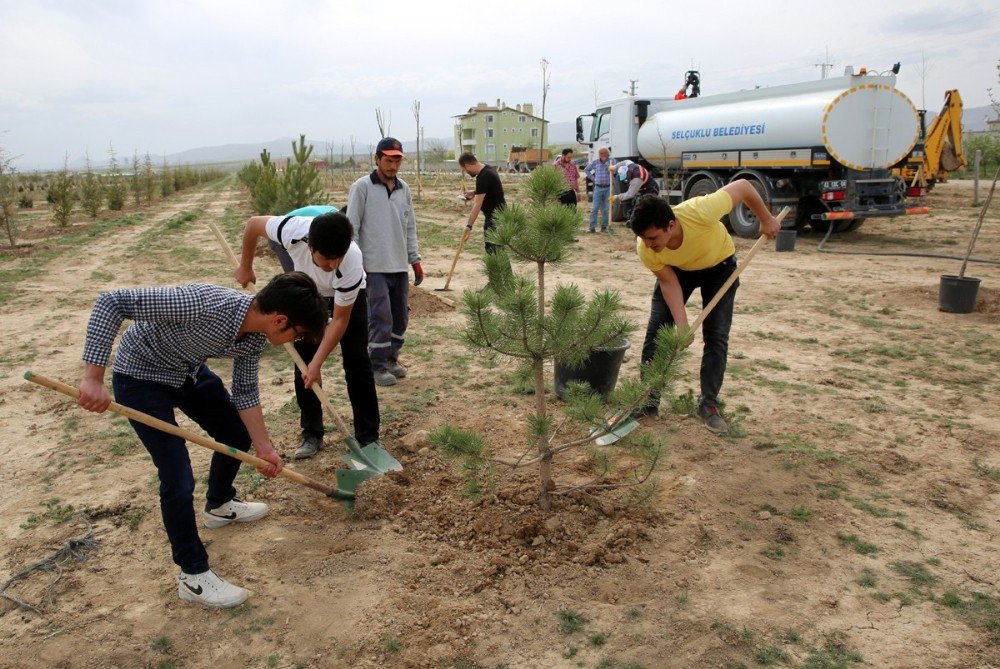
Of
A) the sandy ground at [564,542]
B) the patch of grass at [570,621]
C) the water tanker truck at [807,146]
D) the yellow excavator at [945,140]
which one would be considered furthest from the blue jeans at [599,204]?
the patch of grass at [570,621]

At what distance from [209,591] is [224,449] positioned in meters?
0.49

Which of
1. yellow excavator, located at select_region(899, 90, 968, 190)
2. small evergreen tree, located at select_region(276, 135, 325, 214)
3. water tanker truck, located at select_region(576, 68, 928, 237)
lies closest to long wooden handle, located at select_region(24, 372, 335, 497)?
small evergreen tree, located at select_region(276, 135, 325, 214)

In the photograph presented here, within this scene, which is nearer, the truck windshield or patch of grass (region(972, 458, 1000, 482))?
patch of grass (region(972, 458, 1000, 482))

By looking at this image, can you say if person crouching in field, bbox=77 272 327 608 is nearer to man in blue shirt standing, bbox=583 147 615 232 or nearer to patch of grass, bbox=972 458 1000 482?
patch of grass, bbox=972 458 1000 482

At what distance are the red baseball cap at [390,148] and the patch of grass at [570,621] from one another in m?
2.78

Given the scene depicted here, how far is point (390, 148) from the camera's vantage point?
4.03 meters

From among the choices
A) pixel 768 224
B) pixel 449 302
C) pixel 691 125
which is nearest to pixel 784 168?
pixel 691 125

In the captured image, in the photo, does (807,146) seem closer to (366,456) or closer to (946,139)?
(946,139)

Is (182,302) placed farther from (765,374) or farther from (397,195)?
(765,374)

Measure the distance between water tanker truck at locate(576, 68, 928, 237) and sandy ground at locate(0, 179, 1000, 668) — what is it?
213 inches

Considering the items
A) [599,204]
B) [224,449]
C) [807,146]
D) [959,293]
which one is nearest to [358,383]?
[224,449]

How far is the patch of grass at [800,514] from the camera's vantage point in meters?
2.79

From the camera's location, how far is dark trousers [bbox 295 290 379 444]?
10.7ft

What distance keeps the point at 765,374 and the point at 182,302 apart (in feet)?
12.2
